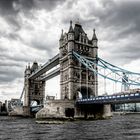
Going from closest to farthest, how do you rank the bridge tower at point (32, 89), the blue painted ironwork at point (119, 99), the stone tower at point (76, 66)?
the blue painted ironwork at point (119, 99) → the stone tower at point (76, 66) → the bridge tower at point (32, 89)

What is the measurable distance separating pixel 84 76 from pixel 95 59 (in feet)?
21.0

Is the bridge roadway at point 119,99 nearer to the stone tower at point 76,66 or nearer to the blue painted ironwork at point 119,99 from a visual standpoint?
the blue painted ironwork at point 119,99

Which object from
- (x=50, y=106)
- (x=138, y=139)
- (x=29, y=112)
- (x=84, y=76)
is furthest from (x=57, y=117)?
(x=29, y=112)

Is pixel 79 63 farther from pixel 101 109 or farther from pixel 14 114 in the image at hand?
pixel 14 114

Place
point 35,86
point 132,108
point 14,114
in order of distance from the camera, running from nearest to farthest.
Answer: point 14,114 → point 35,86 → point 132,108

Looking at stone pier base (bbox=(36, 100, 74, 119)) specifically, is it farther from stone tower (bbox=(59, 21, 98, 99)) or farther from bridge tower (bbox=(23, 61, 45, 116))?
bridge tower (bbox=(23, 61, 45, 116))

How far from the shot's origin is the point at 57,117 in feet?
191

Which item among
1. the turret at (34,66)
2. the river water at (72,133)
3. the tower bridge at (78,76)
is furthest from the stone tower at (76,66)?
the turret at (34,66)

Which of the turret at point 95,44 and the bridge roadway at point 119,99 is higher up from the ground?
the turret at point 95,44

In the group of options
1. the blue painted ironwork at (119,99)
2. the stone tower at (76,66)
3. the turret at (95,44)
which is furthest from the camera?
the turret at (95,44)

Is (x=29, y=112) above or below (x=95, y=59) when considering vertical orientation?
below

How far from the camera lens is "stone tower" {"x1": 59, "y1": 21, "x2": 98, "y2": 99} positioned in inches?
2753

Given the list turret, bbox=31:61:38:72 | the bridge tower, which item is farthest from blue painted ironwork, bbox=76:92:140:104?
turret, bbox=31:61:38:72

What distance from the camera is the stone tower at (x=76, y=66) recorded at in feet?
229
